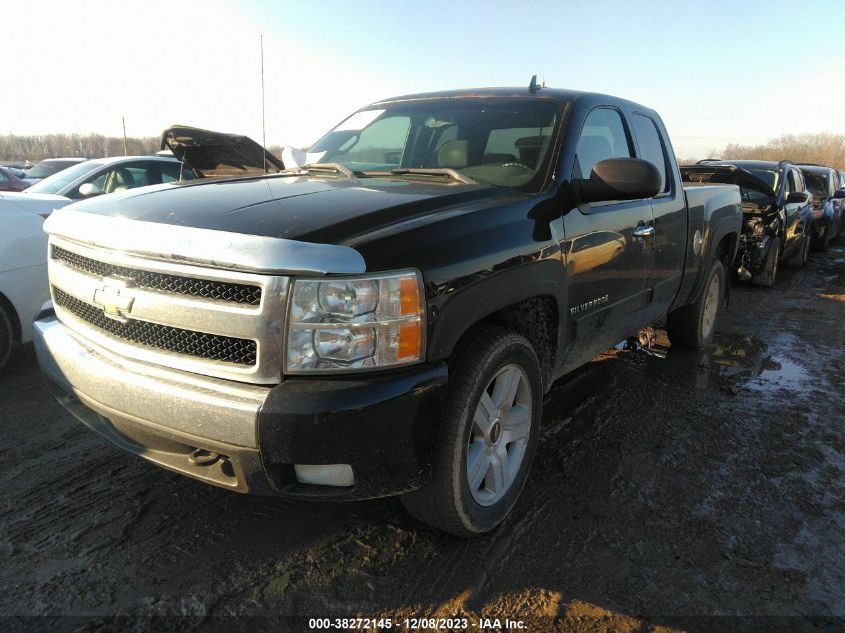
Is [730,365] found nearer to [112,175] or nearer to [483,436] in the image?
[483,436]

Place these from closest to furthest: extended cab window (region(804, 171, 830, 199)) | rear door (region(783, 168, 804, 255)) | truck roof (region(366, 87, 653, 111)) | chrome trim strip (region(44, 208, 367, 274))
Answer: chrome trim strip (region(44, 208, 367, 274)) → truck roof (region(366, 87, 653, 111)) → rear door (region(783, 168, 804, 255)) → extended cab window (region(804, 171, 830, 199))

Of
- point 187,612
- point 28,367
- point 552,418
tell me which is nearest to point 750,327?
point 552,418

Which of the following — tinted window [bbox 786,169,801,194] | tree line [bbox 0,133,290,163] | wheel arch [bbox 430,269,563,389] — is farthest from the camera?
tree line [bbox 0,133,290,163]

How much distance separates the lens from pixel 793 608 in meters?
2.24

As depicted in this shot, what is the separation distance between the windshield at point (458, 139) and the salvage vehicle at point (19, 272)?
6.86 ft

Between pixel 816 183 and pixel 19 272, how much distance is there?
15.0 meters

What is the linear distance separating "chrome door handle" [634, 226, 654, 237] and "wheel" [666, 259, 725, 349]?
5.76 feet

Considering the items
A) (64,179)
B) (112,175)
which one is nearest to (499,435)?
(112,175)

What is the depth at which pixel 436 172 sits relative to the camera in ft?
9.98

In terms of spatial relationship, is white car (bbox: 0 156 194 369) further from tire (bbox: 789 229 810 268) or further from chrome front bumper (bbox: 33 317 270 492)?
tire (bbox: 789 229 810 268)

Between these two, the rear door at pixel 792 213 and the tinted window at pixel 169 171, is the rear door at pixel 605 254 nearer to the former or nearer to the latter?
the tinted window at pixel 169 171

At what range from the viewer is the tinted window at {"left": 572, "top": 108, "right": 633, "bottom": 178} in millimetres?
3213

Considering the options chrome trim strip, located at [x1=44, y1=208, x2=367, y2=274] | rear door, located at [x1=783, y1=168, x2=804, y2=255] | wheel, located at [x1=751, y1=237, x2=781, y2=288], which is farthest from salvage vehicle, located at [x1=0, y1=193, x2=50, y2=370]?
rear door, located at [x1=783, y1=168, x2=804, y2=255]

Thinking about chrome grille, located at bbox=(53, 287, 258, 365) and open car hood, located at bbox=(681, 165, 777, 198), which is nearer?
chrome grille, located at bbox=(53, 287, 258, 365)
